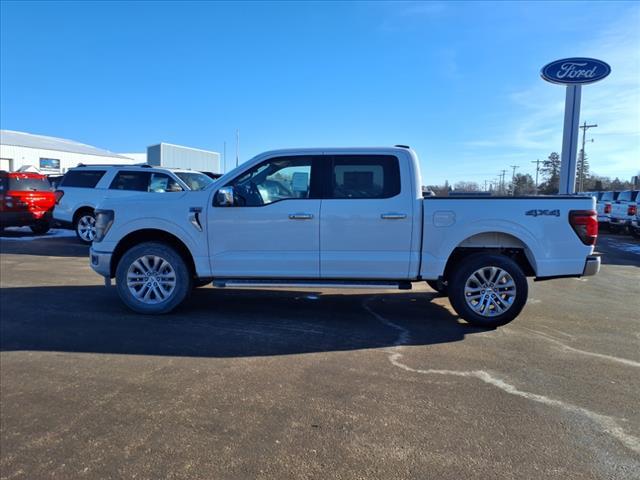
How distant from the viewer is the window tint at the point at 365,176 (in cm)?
536

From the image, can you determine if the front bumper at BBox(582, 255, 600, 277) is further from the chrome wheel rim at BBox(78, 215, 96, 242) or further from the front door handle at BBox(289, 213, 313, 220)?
the chrome wheel rim at BBox(78, 215, 96, 242)

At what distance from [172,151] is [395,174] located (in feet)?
105

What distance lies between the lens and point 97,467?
2.60m

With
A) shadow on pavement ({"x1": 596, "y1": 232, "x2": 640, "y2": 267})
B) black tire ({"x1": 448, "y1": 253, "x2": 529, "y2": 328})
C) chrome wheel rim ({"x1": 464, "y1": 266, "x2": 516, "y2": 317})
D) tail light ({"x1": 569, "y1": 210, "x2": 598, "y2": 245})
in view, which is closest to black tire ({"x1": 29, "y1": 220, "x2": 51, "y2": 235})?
black tire ({"x1": 448, "y1": 253, "x2": 529, "y2": 328})

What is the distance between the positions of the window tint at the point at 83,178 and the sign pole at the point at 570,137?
14243 millimetres

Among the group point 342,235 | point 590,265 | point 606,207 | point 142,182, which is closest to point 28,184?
point 142,182

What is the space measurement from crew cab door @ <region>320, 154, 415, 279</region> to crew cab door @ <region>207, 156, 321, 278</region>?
0.59ft

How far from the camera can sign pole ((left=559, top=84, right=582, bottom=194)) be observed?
1498cm

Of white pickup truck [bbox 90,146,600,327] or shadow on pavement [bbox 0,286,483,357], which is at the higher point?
white pickup truck [bbox 90,146,600,327]

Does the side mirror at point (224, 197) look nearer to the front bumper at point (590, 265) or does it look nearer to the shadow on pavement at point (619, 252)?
the front bumper at point (590, 265)

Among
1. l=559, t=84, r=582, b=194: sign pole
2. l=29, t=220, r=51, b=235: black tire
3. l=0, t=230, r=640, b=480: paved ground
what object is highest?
l=559, t=84, r=582, b=194: sign pole

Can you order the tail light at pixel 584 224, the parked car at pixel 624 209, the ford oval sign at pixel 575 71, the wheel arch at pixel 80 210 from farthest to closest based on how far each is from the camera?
the parked car at pixel 624 209
the ford oval sign at pixel 575 71
the wheel arch at pixel 80 210
the tail light at pixel 584 224

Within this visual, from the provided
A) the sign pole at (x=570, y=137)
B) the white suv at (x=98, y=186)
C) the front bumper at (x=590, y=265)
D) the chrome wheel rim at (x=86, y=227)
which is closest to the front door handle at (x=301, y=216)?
the front bumper at (x=590, y=265)

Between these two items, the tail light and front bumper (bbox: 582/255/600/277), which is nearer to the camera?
the tail light
